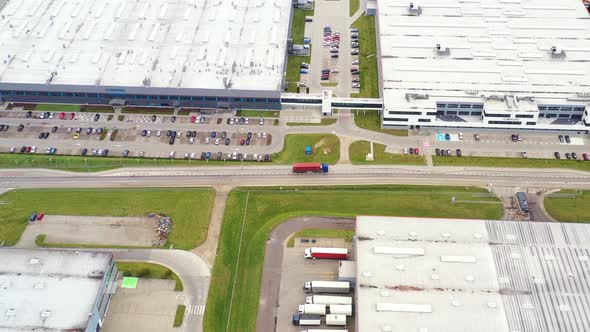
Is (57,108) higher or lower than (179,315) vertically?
higher

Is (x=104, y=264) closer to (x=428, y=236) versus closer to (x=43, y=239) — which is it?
(x=43, y=239)

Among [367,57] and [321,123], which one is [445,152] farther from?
[367,57]

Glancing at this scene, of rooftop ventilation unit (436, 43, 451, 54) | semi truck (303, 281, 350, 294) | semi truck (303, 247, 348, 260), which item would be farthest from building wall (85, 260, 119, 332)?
rooftop ventilation unit (436, 43, 451, 54)

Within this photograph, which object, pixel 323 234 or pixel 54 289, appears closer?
pixel 54 289

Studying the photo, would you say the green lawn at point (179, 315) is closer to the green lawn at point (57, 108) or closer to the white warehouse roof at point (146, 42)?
the white warehouse roof at point (146, 42)

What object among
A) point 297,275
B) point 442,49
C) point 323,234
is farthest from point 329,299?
point 442,49

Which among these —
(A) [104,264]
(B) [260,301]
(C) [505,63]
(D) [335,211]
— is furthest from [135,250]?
(C) [505,63]
